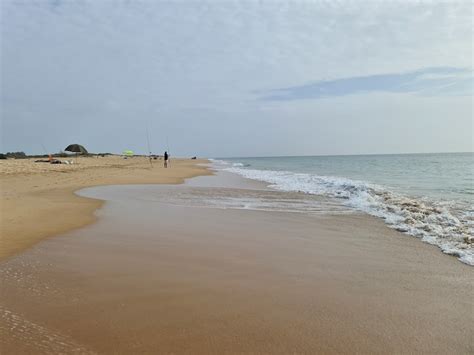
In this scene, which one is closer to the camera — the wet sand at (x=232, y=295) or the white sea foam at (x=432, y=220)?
the wet sand at (x=232, y=295)

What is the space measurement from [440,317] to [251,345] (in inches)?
76.8

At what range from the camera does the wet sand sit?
257cm

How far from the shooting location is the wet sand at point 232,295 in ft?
8.45

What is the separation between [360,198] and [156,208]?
23.2 feet

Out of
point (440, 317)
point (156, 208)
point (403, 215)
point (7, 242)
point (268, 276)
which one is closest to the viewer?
point (440, 317)

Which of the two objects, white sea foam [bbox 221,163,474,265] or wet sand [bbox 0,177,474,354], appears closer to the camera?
wet sand [bbox 0,177,474,354]

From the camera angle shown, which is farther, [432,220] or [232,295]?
[432,220]

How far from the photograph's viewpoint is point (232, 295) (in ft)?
11.2

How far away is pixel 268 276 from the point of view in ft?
13.0

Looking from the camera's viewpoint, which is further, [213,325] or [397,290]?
[397,290]

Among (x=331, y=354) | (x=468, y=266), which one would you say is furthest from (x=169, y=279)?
(x=468, y=266)

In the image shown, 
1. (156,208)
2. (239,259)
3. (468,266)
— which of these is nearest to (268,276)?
(239,259)

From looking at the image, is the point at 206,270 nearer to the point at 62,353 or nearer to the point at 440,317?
the point at 62,353

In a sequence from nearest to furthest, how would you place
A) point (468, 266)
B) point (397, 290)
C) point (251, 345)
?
1. point (251, 345)
2. point (397, 290)
3. point (468, 266)
